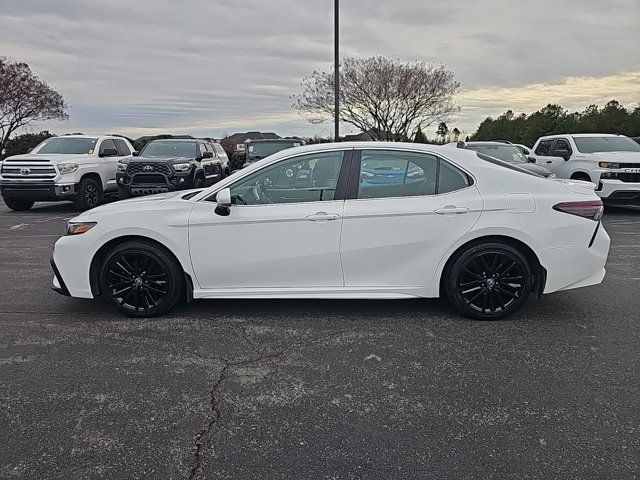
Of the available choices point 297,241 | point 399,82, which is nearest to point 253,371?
point 297,241

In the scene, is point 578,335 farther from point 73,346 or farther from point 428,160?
point 73,346

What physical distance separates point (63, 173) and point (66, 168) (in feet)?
0.48

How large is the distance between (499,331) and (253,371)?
2.12m

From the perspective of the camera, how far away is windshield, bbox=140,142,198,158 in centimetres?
1362

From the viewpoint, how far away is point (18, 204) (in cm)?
1354

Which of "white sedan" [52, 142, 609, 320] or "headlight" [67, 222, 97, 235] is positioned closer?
"white sedan" [52, 142, 609, 320]

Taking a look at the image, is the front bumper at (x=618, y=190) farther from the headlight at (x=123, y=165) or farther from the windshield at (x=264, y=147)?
the headlight at (x=123, y=165)

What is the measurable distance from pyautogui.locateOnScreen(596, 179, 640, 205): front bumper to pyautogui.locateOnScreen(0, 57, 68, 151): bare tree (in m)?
33.3

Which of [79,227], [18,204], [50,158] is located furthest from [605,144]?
[18,204]

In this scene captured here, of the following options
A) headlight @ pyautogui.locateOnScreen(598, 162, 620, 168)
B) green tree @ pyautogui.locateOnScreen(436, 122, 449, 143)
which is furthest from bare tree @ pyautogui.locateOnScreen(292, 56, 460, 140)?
headlight @ pyautogui.locateOnScreen(598, 162, 620, 168)

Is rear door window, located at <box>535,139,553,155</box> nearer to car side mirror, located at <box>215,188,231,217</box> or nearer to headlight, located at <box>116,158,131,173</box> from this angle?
headlight, located at <box>116,158,131,173</box>

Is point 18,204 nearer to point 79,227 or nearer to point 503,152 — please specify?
point 79,227

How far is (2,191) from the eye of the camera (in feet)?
42.3

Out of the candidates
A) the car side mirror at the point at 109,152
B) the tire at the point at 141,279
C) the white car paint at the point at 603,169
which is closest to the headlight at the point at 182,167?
the car side mirror at the point at 109,152
